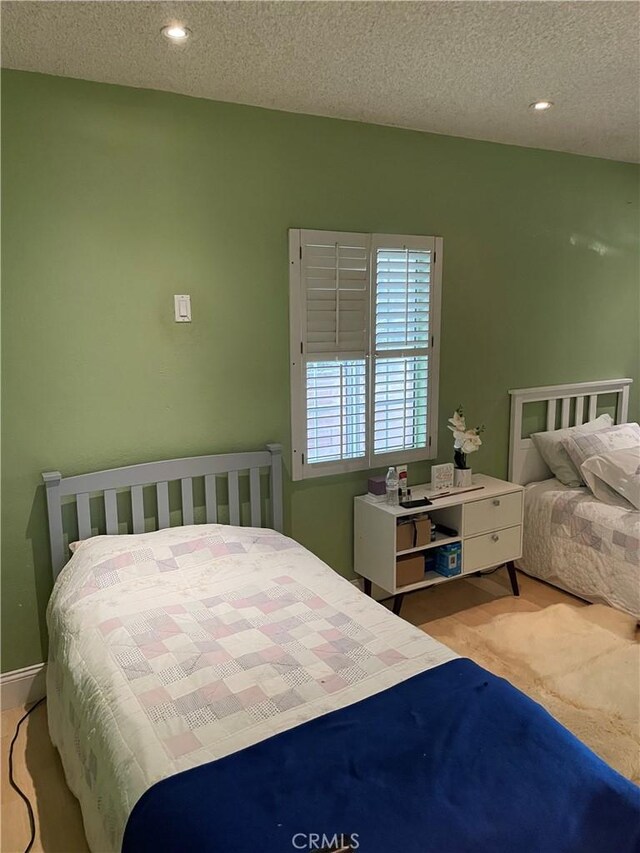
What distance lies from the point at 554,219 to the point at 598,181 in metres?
0.47

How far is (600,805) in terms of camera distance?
1398 millimetres

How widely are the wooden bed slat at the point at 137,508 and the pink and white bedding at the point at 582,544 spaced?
7.42ft

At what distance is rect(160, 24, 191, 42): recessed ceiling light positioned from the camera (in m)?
2.01

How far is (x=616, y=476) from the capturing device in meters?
3.42

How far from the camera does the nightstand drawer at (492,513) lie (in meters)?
3.24

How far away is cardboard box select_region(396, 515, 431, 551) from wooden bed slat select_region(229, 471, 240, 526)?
0.78m

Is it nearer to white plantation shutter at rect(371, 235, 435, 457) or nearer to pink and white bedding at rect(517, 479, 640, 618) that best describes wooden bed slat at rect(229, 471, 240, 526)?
white plantation shutter at rect(371, 235, 435, 457)

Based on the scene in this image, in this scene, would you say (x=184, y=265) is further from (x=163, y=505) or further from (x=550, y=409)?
(x=550, y=409)

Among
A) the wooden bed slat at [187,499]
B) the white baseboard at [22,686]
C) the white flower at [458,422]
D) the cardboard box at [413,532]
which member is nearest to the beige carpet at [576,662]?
the cardboard box at [413,532]

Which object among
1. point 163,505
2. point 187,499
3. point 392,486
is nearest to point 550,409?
point 392,486

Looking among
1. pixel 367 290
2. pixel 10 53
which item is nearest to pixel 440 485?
pixel 367 290

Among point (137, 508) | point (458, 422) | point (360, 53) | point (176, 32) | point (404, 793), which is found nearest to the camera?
point (404, 793)

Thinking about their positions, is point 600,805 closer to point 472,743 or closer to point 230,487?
point 472,743

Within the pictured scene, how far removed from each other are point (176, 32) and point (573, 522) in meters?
2.97
